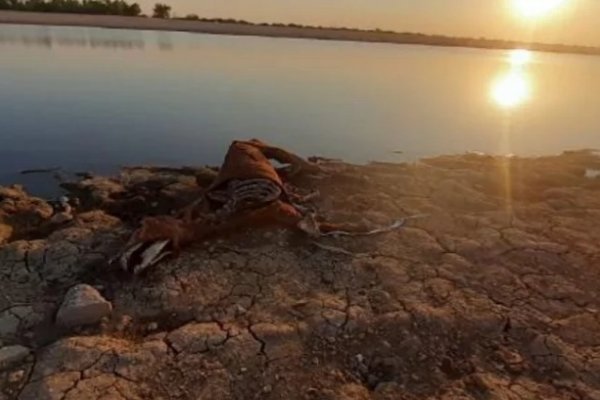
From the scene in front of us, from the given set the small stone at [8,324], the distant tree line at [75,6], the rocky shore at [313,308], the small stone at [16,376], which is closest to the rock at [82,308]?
the rocky shore at [313,308]

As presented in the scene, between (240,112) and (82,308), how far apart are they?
10.4m

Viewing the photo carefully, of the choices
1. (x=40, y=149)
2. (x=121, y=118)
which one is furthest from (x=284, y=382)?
(x=121, y=118)

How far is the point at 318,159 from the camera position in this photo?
32.7 feet

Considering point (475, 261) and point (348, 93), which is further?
point (348, 93)

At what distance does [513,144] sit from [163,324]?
35.9 ft

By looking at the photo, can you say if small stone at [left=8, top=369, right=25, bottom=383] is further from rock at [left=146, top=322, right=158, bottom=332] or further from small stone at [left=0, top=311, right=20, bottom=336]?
rock at [left=146, top=322, right=158, bottom=332]

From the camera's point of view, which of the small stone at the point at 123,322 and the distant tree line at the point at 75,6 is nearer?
the small stone at the point at 123,322

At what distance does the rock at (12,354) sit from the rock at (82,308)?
0.37 m

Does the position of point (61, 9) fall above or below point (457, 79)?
above

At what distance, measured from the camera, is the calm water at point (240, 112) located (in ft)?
34.7

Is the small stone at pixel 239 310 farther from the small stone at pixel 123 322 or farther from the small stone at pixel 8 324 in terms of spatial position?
the small stone at pixel 8 324

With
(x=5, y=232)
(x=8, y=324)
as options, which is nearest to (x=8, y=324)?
(x=8, y=324)

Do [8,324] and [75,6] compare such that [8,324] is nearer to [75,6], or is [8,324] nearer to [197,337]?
[197,337]

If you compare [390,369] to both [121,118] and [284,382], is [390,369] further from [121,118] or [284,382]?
[121,118]
